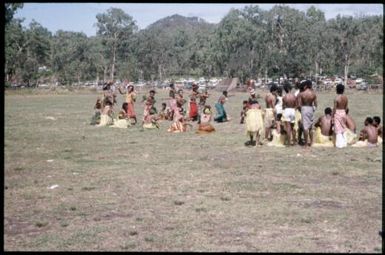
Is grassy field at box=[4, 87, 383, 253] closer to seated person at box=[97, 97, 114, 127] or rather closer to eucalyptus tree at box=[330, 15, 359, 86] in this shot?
seated person at box=[97, 97, 114, 127]

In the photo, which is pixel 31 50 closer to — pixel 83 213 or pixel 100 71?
pixel 100 71

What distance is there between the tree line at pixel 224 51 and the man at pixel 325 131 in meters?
52.4

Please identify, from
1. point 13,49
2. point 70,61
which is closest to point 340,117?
point 13,49

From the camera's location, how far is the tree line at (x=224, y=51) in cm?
7500

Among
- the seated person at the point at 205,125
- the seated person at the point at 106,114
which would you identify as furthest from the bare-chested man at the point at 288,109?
the seated person at the point at 106,114

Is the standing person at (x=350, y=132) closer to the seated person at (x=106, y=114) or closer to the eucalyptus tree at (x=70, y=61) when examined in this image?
the seated person at (x=106, y=114)

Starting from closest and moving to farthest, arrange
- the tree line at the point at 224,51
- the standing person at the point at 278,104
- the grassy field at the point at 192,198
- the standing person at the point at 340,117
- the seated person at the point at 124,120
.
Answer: the grassy field at the point at 192,198, the standing person at the point at 340,117, the standing person at the point at 278,104, the seated person at the point at 124,120, the tree line at the point at 224,51

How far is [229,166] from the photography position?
12.4 metres

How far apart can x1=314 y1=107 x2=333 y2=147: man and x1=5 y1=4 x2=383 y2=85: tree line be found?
52425 mm

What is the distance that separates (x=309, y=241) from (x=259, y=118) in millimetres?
9408

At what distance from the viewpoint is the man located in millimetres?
15461

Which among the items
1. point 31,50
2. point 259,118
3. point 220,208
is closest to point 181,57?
point 31,50

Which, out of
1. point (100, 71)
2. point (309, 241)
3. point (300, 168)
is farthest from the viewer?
point (100, 71)

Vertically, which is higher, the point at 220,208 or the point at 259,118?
the point at 259,118
